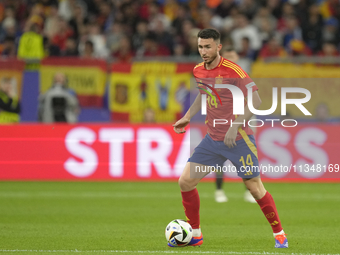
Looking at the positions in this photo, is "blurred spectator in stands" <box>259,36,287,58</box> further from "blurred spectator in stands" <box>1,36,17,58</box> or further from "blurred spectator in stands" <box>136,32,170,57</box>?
"blurred spectator in stands" <box>1,36,17,58</box>

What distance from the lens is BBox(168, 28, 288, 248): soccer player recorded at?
5.64m

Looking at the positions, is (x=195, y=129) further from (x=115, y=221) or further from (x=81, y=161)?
(x=115, y=221)

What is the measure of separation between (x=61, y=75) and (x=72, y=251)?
7242mm

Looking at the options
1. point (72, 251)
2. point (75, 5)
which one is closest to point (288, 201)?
point (72, 251)

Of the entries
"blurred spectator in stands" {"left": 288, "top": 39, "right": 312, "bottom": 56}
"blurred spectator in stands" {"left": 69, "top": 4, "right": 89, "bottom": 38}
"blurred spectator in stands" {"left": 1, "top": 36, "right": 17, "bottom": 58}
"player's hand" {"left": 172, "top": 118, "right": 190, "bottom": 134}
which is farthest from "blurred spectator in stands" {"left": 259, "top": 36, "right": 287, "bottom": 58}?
"player's hand" {"left": 172, "top": 118, "right": 190, "bottom": 134}

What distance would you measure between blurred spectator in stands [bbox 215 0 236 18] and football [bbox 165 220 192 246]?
10.6 m

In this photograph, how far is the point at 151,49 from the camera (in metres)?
13.9

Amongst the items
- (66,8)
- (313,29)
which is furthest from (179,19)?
(313,29)

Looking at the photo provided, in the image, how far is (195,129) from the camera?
11.9 metres

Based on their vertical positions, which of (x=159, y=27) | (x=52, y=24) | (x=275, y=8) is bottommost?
(x=159, y=27)

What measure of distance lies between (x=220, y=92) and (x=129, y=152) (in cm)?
617

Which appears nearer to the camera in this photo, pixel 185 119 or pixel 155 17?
pixel 185 119

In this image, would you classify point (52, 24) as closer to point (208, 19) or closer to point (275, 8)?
point (208, 19)

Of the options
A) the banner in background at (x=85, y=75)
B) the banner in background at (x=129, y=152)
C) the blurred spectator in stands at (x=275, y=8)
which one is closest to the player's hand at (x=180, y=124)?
the banner in background at (x=129, y=152)
